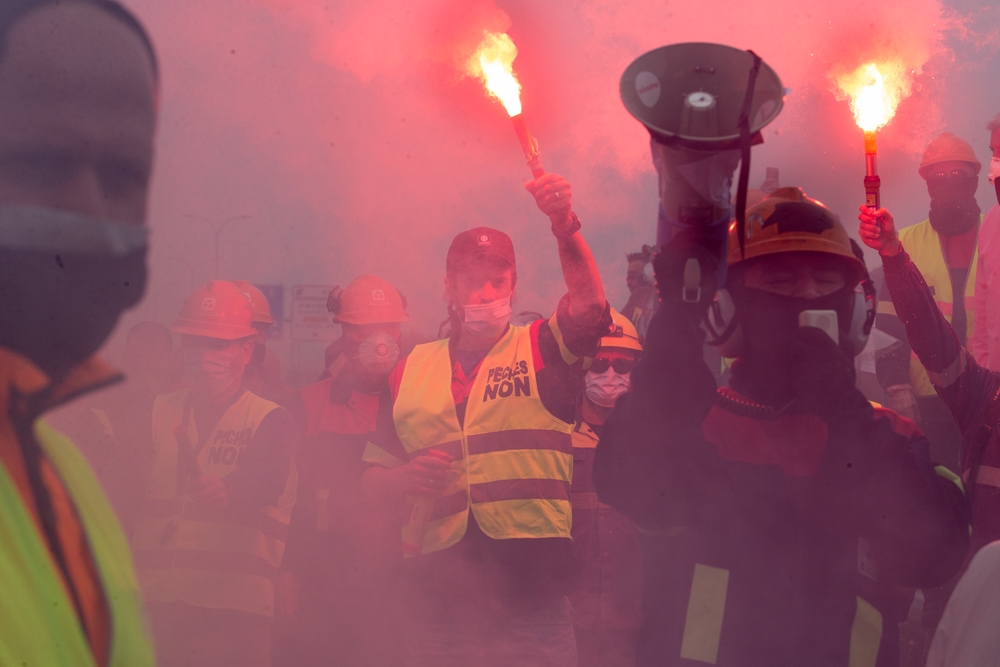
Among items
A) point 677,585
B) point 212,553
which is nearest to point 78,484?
point 677,585

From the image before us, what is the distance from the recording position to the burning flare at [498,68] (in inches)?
84.6

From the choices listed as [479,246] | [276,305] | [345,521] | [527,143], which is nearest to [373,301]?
[276,305]

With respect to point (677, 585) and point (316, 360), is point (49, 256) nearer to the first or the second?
point (677, 585)

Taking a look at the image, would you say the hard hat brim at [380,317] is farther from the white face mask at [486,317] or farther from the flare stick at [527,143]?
the flare stick at [527,143]

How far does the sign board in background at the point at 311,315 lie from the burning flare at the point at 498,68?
4.92 ft

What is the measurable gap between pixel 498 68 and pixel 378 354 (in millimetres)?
1719

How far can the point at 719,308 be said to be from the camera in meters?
1.75

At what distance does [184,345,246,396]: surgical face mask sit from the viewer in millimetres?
3148

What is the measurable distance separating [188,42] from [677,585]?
2.88 m

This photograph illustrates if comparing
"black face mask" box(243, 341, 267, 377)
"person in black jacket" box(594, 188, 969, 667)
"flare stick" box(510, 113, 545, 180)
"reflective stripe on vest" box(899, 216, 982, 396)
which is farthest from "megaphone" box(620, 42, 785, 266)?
"black face mask" box(243, 341, 267, 377)

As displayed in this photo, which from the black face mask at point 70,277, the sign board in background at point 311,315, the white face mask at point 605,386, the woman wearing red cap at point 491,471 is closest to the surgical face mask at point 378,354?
the sign board in background at point 311,315

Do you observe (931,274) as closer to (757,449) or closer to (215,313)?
(757,449)

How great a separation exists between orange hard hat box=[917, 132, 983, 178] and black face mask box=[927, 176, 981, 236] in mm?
90

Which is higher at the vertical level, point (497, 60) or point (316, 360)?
point (497, 60)
